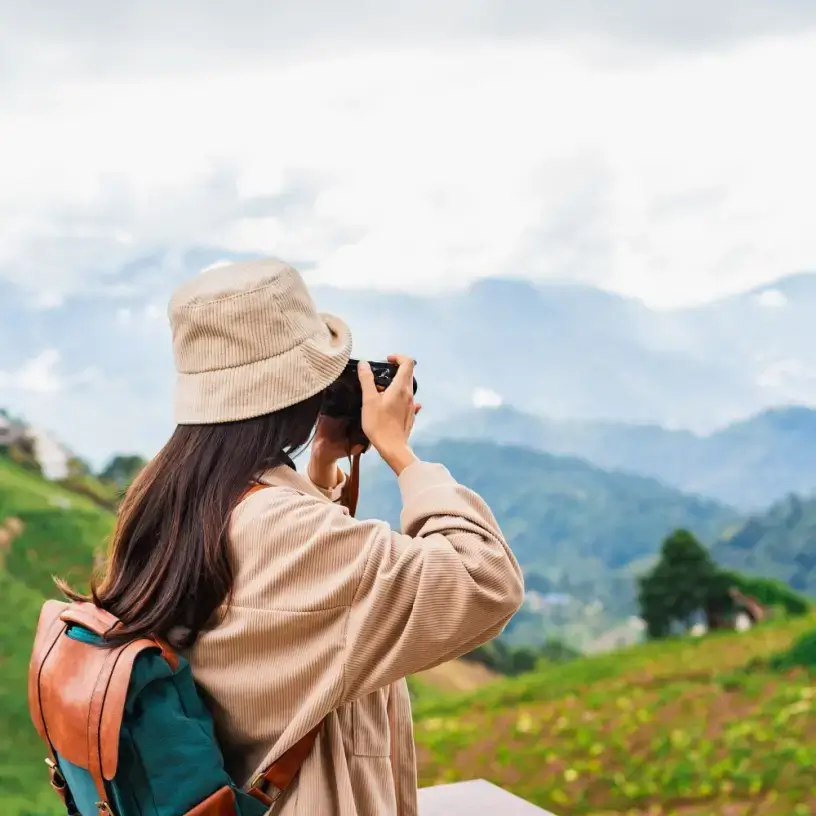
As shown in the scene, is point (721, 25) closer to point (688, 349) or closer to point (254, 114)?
point (688, 349)

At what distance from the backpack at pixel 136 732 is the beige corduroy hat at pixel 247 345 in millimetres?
205

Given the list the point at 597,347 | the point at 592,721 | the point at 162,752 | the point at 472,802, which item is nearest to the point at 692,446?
the point at 597,347

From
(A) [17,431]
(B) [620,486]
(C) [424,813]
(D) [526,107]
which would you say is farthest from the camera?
(B) [620,486]

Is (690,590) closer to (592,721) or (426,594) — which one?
(592,721)

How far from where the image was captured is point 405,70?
3896 mm

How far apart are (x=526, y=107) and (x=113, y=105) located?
160cm

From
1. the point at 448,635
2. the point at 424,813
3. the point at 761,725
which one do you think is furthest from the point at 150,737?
the point at 761,725

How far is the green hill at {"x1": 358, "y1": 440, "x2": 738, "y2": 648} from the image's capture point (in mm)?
4289

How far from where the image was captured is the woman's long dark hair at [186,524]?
0.85m

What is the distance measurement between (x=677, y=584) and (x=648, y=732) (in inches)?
31.7

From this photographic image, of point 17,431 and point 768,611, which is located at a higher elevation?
point 17,431

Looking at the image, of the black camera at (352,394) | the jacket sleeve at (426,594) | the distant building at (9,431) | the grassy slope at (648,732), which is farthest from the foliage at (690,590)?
the jacket sleeve at (426,594)

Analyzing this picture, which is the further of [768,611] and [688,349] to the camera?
[688,349]

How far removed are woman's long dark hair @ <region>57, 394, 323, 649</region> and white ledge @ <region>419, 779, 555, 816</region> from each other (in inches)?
23.2
